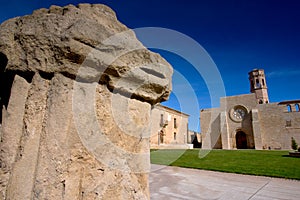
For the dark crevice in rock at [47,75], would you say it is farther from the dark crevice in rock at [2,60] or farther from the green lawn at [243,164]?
the green lawn at [243,164]

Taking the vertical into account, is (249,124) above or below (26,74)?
above

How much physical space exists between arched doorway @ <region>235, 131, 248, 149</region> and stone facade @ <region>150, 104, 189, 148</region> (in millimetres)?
7449

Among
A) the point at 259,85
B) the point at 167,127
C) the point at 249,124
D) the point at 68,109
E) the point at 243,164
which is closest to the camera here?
the point at 68,109

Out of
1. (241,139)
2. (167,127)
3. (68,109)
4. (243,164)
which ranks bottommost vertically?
(243,164)

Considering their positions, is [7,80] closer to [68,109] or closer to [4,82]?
[4,82]

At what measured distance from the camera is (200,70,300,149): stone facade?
2264 cm

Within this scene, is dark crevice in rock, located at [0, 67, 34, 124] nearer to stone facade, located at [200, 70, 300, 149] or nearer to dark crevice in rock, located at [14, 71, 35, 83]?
dark crevice in rock, located at [14, 71, 35, 83]

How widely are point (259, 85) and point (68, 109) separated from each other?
43008mm

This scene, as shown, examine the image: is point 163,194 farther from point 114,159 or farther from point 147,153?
point 114,159

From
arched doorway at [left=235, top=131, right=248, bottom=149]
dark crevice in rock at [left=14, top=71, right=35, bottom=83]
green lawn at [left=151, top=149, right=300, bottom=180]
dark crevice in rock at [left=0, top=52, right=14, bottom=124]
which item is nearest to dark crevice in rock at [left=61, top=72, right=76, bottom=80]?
dark crevice in rock at [left=14, top=71, right=35, bottom=83]

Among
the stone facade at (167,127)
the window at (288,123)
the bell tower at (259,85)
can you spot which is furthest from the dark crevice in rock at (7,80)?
the bell tower at (259,85)

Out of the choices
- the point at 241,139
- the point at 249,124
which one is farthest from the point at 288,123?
the point at 241,139

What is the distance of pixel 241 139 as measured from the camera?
25.1 m

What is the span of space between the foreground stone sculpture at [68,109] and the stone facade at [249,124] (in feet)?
83.6
